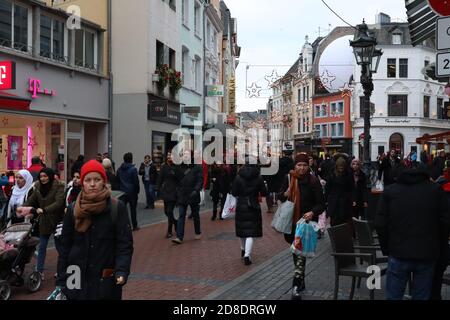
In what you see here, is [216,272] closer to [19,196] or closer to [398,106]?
[19,196]

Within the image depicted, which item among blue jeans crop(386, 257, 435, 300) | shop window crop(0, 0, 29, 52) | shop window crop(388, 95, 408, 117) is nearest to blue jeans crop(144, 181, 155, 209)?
shop window crop(0, 0, 29, 52)

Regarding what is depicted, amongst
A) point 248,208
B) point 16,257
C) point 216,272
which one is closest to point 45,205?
point 16,257

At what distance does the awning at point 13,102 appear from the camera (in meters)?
13.6

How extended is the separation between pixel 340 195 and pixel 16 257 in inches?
204

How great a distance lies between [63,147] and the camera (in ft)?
57.0

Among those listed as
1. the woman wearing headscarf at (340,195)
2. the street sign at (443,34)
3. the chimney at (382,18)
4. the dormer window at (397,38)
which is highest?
the chimney at (382,18)

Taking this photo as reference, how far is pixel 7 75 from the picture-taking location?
13055mm

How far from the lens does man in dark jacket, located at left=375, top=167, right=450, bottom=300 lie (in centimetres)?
501

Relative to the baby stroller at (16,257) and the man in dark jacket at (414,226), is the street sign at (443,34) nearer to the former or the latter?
the man in dark jacket at (414,226)

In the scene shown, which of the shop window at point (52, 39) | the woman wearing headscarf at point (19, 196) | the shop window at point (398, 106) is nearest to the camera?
the woman wearing headscarf at point (19, 196)

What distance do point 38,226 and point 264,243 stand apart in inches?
196

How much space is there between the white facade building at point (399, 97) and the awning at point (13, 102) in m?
44.6

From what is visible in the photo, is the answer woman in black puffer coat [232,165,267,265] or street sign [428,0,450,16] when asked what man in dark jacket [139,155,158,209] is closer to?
woman in black puffer coat [232,165,267,265]

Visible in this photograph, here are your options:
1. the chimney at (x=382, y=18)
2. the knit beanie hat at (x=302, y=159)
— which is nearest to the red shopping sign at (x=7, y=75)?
the knit beanie hat at (x=302, y=159)
